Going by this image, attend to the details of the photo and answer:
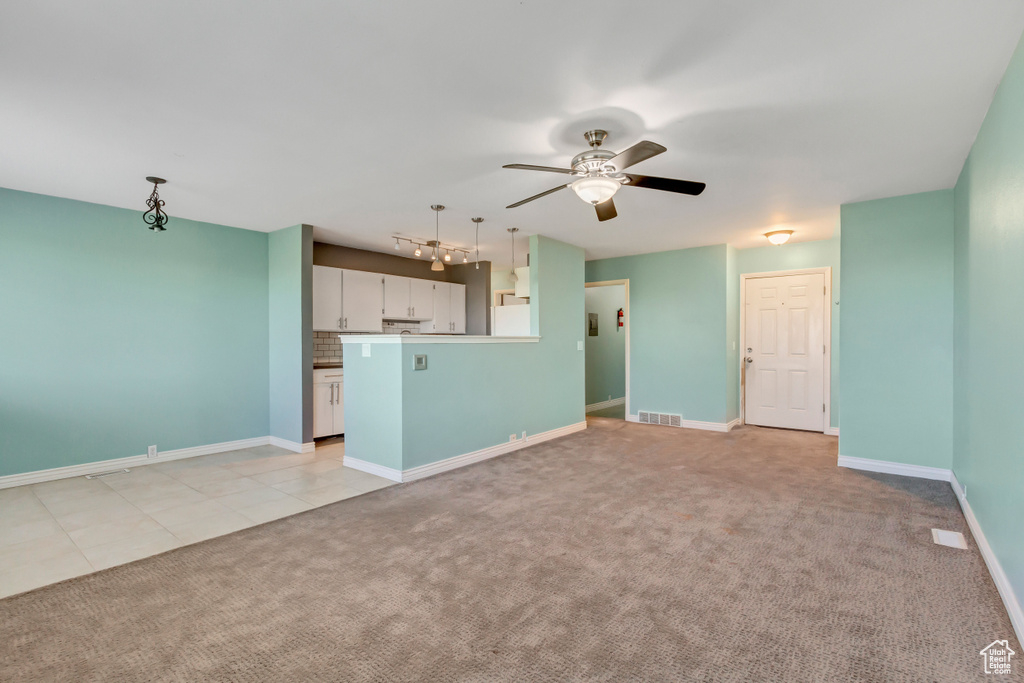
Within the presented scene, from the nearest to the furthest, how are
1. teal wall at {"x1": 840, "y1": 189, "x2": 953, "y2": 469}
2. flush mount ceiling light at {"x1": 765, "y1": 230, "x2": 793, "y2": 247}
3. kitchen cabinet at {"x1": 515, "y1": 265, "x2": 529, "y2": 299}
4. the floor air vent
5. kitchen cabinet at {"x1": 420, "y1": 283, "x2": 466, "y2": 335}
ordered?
1. teal wall at {"x1": 840, "y1": 189, "x2": 953, "y2": 469}
2. flush mount ceiling light at {"x1": 765, "y1": 230, "x2": 793, "y2": 247}
3. kitchen cabinet at {"x1": 515, "y1": 265, "x2": 529, "y2": 299}
4. the floor air vent
5. kitchen cabinet at {"x1": 420, "y1": 283, "x2": 466, "y2": 335}

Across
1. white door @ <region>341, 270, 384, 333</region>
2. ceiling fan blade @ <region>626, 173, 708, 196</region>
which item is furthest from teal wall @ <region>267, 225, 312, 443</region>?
ceiling fan blade @ <region>626, 173, 708, 196</region>

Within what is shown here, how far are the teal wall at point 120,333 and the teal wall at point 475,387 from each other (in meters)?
1.61

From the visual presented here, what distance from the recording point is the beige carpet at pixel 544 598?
1.71 meters

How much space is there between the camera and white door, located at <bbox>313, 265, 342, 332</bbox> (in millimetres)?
5504

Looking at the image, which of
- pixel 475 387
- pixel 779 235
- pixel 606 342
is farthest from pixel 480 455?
pixel 606 342

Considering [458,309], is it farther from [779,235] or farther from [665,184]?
[665,184]

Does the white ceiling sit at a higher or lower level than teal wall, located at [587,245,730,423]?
higher

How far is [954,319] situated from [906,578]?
2.46m

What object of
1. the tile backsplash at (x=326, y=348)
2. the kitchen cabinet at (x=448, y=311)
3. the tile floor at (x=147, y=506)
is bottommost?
the tile floor at (x=147, y=506)

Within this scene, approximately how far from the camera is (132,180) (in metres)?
3.52

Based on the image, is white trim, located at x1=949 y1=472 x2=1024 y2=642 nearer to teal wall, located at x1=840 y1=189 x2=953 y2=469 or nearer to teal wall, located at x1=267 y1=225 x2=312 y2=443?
teal wall, located at x1=840 y1=189 x2=953 y2=469

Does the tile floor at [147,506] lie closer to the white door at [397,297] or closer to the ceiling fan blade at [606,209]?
the white door at [397,297]

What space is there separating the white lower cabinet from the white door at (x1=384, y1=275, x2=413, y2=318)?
49.1 inches

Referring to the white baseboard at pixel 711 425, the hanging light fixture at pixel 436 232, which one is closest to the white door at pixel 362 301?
the hanging light fixture at pixel 436 232
